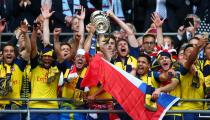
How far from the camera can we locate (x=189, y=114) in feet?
51.4

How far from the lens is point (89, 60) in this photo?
639 inches

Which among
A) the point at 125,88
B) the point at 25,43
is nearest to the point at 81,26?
the point at 25,43

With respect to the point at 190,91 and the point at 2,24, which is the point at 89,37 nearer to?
the point at 190,91

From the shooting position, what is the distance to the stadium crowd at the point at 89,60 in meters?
15.7

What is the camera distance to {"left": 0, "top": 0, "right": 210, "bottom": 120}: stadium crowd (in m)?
15.7

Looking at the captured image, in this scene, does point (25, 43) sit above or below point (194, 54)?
above

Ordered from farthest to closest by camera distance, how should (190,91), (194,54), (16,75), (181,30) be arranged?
(181,30) < (16,75) < (190,91) < (194,54)

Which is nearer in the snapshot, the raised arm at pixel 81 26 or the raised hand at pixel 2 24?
the raised arm at pixel 81 26

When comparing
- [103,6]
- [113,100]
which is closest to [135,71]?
[113,100]

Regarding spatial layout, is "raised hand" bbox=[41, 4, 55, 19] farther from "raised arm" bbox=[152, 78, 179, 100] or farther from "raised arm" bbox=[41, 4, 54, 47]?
"raised arm" bbox=[152, 78, 179, 100]

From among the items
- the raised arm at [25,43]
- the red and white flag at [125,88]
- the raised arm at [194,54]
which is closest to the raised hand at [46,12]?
the raised arm at [25,43]

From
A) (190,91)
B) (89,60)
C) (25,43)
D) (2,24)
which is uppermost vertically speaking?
(2,24)

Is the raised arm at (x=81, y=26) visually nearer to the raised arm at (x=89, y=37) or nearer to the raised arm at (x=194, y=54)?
the raised arm at (x=89, y=37)

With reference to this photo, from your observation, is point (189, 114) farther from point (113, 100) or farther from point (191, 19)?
point (191, 19)
